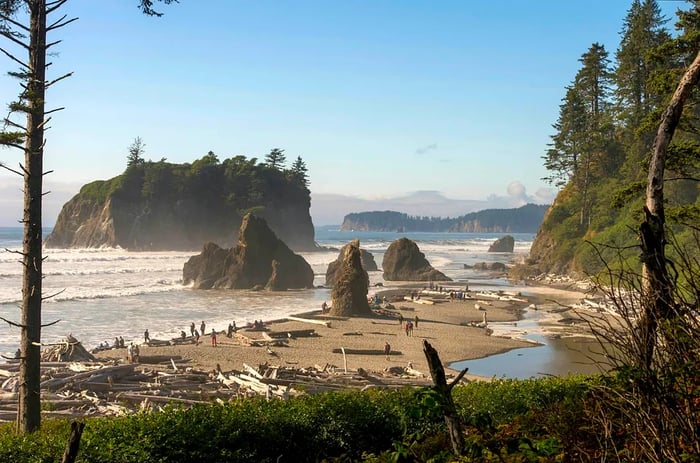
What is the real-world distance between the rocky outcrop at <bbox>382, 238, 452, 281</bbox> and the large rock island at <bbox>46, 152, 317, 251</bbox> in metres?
70.9

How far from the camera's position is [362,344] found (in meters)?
33.7

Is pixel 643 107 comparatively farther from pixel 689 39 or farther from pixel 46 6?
pixel 46 6

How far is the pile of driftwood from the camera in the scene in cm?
1822

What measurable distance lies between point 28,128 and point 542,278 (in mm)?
65567

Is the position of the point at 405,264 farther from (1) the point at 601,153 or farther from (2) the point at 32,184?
(2) the point at 32,184

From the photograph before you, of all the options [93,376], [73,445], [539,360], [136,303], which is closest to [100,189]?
[136,303]

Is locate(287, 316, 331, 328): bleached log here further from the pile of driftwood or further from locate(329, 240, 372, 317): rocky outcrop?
the pile of driftwood

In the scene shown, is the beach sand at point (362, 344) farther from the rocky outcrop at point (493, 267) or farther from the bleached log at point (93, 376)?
the rocky outcrop at point (493, 267)

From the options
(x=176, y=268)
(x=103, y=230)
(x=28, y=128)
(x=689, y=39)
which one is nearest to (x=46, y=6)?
(x=28, y=128)

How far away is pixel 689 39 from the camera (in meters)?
14.1

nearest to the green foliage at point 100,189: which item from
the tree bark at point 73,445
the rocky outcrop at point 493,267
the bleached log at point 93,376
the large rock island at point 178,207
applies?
the large rock island at point 178,207

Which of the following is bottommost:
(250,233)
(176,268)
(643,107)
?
(176,268)

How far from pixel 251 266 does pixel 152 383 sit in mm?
47299

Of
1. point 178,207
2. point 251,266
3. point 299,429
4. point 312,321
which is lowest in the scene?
point 312,321
